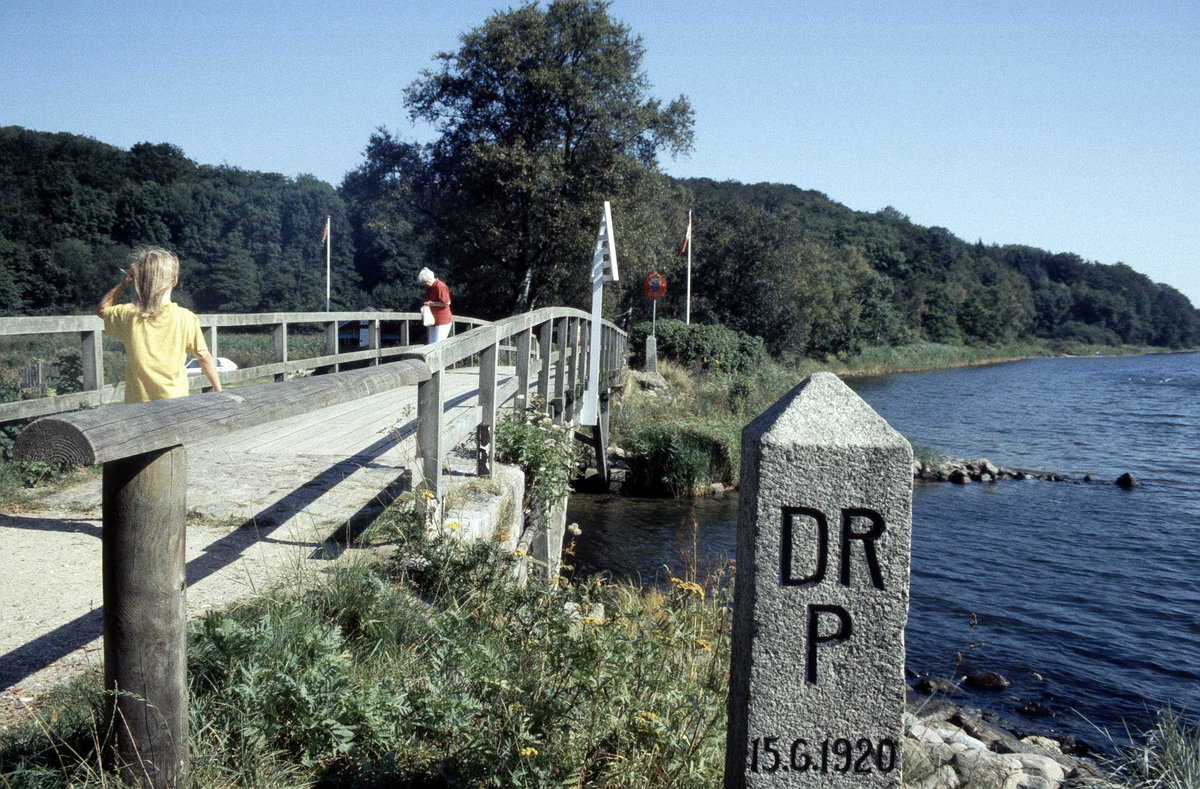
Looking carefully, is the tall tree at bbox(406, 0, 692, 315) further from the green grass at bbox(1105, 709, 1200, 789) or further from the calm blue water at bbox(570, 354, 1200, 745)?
the green grass at bbox(1105, 709, 1200, 789)

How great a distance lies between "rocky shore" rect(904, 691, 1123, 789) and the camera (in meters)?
5.78

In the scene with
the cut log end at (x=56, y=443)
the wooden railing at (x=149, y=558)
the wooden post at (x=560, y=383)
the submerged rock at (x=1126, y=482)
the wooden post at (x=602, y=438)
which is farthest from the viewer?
the submerged rock at (x=1126, y=482)

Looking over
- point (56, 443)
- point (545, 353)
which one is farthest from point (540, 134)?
point (56, 443)

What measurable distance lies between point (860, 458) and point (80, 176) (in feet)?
185

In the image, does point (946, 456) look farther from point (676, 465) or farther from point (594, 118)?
point (594, 118)

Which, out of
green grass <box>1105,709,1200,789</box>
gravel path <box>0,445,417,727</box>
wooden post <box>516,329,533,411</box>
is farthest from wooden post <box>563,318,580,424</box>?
green grass <box>1105,709,1200,789</box>

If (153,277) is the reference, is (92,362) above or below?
below

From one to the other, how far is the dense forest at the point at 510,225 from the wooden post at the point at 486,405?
63.6 feet

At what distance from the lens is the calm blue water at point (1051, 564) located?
9398 mm

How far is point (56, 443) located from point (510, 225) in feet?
81.1

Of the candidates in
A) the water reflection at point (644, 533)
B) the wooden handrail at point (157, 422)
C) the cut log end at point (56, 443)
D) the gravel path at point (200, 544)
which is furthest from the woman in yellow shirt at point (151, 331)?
the water reflection at point (644, 533)

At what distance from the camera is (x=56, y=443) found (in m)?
1.71

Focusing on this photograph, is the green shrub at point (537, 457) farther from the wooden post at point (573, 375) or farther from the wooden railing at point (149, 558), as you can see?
the wooden post at point (573, 375)

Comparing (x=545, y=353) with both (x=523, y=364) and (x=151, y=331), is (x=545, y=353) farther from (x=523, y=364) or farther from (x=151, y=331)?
(x=151, y=331)
